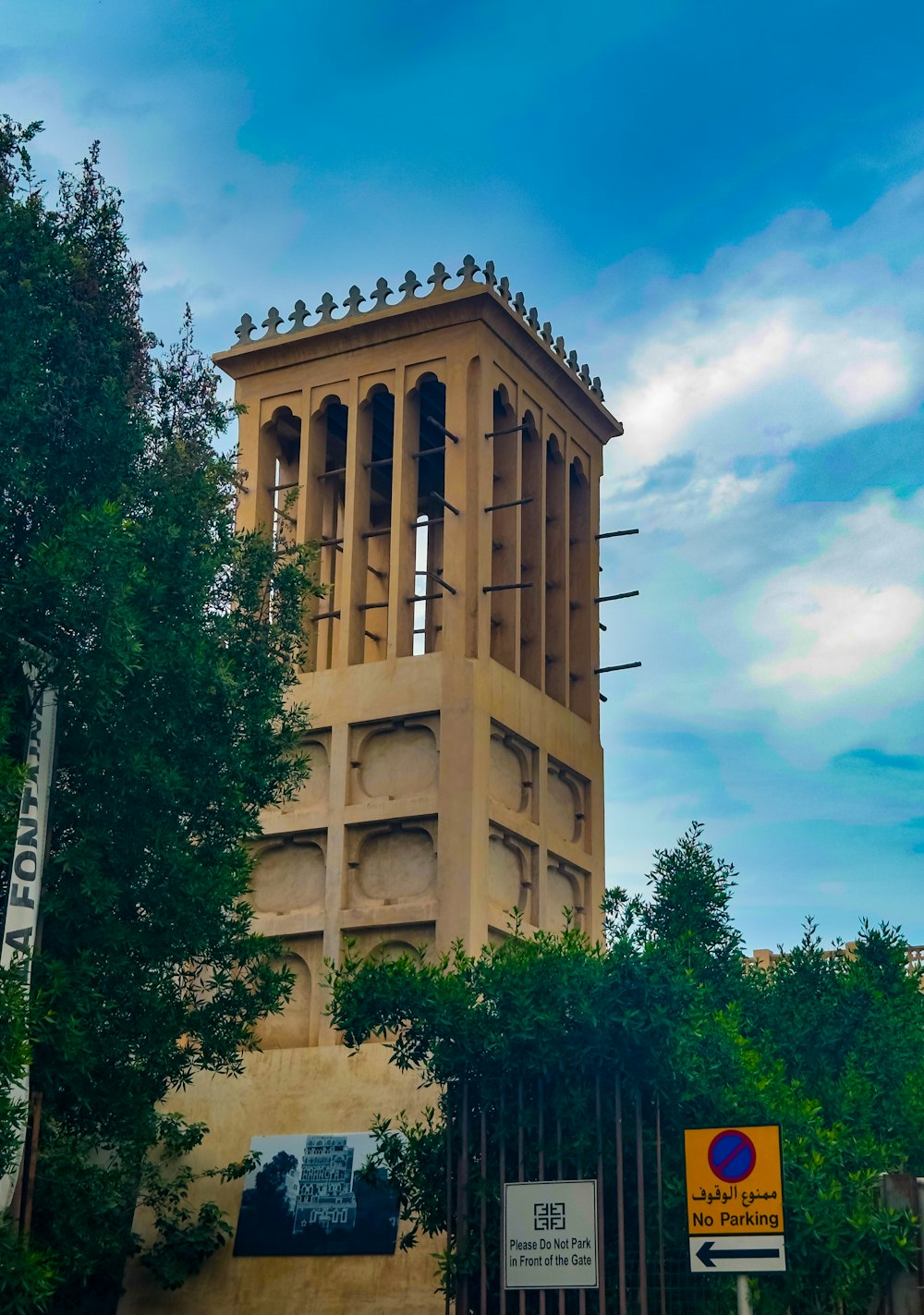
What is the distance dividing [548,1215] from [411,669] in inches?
560

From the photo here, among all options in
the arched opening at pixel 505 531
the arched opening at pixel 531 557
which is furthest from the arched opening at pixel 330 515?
the arched opening at pixel 531 557

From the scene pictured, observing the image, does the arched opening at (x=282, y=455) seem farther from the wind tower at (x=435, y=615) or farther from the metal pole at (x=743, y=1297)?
the metal pole at (x=743, y=1297)

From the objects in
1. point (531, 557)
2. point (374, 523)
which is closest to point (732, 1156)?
point (531, 557)

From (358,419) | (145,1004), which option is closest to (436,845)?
(358,419)

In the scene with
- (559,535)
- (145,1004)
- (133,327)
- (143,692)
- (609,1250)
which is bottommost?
(609,1250)

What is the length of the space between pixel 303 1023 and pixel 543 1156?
1149 centimetres

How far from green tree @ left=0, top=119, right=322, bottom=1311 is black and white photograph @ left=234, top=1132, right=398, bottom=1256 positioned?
5964 millimetres

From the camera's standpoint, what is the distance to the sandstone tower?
83.5ft

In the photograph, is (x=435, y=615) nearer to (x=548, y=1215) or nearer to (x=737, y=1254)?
(x=548, y=1215)

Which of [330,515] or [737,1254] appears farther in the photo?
[330,515]

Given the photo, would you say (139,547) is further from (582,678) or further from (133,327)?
(582,678)

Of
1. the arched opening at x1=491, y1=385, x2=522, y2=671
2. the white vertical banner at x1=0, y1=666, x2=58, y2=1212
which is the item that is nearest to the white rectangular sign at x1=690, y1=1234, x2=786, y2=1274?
the white vertical banner at x1=0, y1=666, x2=58, y2=1212

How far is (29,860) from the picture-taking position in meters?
15.1

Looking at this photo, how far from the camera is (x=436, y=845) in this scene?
26.5m
